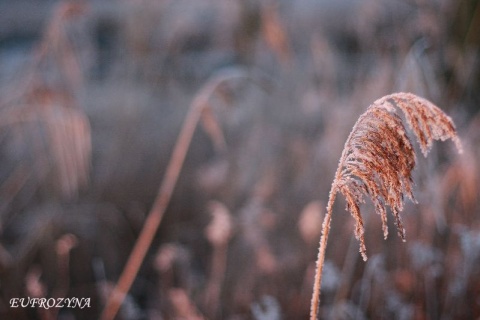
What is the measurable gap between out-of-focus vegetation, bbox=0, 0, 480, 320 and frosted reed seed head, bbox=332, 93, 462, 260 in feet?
1.52

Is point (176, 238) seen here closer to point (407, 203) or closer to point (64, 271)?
point (64, 271)

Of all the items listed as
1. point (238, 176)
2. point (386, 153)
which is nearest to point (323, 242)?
point (386, 153)

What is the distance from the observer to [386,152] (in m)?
0.75

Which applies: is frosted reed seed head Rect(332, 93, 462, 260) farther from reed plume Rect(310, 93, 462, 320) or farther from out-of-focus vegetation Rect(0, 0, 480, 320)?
out-of-focus vegetation Rect(0, 0, 480, 320)

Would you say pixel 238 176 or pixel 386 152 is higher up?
pixel 386 152

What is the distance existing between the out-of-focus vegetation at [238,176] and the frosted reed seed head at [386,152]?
462 mm

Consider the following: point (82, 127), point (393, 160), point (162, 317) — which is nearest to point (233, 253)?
point (162, 317)

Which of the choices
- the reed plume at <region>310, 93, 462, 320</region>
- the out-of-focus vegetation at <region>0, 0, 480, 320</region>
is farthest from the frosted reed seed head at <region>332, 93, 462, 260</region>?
the out-of-focus vegetation at <region>0, 0, 480, 320</region>

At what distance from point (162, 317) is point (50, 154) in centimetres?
97

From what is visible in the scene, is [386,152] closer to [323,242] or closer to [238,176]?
[323,242]

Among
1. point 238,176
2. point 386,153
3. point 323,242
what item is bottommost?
point 238,176

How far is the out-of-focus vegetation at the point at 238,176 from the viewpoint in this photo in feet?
4.62

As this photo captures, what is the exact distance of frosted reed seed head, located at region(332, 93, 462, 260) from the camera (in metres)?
0.74

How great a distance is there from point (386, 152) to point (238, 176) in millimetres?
1344
